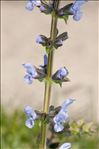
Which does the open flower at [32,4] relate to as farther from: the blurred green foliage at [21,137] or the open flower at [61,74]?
the blurred green foliage at [21,137]

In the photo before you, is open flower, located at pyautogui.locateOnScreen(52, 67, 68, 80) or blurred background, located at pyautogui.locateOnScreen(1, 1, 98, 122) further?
blurred background, located at pyautogui.locateOnScreen(1, 1, 98, 122)

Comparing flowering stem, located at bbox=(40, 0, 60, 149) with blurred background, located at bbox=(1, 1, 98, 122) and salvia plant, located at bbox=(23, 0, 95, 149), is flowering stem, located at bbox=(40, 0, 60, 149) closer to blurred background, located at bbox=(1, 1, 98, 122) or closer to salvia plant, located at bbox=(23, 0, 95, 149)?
salvia plant, located at bbox=(23, 0, 95, 149)

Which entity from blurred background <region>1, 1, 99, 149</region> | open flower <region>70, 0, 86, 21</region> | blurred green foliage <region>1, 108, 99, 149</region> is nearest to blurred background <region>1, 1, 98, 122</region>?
blurred background <region>1, 1, 99, 149</region>

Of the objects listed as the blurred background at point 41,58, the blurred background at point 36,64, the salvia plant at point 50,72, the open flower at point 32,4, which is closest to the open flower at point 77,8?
the salvia plant at point 50,72

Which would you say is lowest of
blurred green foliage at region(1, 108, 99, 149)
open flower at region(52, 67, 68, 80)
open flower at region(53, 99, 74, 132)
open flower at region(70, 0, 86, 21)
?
blurred green foliage at region(1, 108, 99, 149)

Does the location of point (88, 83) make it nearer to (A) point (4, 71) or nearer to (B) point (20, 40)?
(A) point (4, 71)

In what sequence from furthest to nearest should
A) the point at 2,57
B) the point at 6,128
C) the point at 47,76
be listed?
the point at 2,57 < the point at 6,128 < the point at 47,76

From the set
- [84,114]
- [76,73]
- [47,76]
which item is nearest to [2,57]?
[76,73]

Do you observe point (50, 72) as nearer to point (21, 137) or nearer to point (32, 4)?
point (32, 4)
